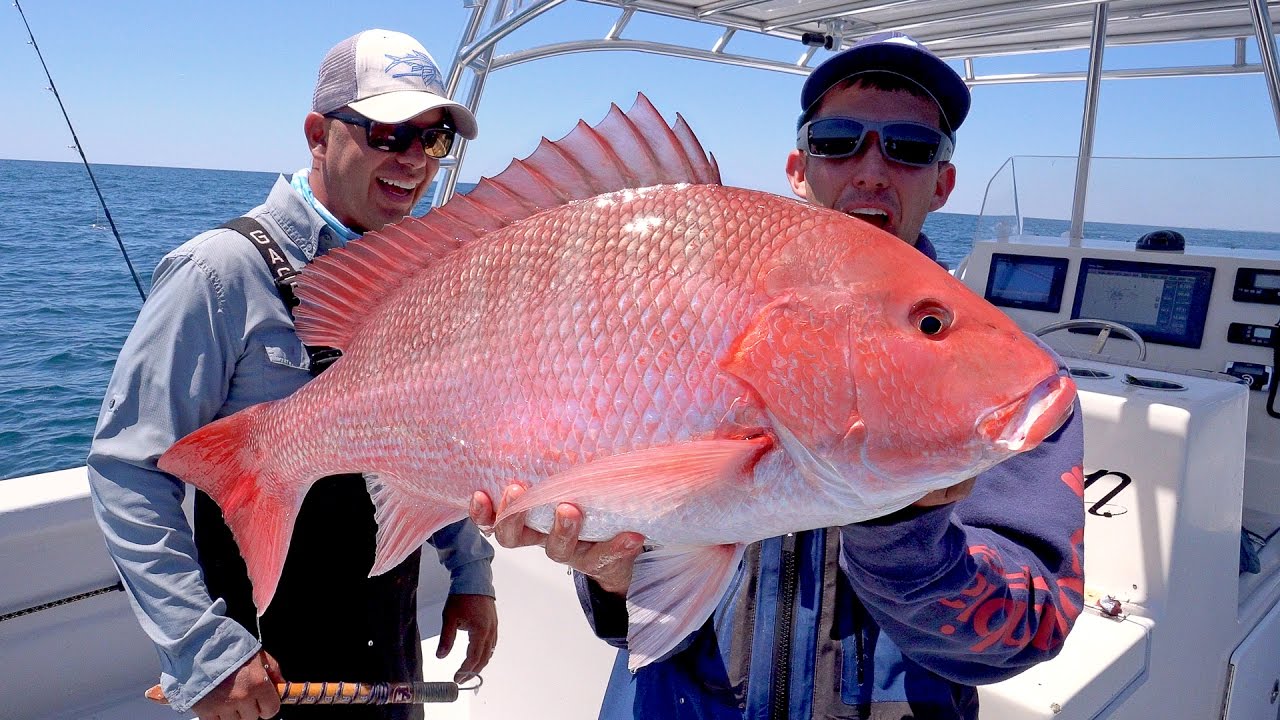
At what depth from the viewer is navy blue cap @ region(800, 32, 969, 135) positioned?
5.34 feet

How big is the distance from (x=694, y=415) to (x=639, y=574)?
328mm

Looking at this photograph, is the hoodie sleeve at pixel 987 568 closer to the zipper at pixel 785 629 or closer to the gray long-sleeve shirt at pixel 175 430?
the zipper at pixel 785 629

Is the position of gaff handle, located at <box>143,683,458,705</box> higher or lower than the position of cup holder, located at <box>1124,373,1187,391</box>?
lower

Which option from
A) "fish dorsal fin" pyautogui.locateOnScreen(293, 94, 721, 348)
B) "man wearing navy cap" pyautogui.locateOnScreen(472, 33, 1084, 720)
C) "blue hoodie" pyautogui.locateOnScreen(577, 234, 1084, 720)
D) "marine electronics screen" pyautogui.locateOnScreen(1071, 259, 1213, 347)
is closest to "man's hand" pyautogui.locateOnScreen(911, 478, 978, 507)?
"man wearing navy cap" pyautogui.locateOnScreen(472, 33, 1084, 720)

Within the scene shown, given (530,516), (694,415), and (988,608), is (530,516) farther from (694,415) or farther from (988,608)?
(988,608)

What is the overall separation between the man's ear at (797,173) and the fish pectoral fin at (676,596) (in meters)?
1.00

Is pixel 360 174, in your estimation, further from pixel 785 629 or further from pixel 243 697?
pixel 785 629

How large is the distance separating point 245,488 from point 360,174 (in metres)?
1.05

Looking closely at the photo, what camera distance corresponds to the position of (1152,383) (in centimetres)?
269

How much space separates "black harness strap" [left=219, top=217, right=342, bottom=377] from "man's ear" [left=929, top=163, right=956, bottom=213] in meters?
1.54

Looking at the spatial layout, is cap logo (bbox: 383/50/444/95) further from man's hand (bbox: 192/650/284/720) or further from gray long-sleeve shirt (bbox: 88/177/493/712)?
man's hand (bbox: 192/650/284/720)

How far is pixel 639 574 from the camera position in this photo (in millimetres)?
1265

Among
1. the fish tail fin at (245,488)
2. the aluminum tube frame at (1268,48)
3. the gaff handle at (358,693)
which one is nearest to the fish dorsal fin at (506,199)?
the fish tail fin at (245,488)

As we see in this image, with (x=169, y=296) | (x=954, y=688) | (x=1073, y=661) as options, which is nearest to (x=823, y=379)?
(x=954, y=688)
